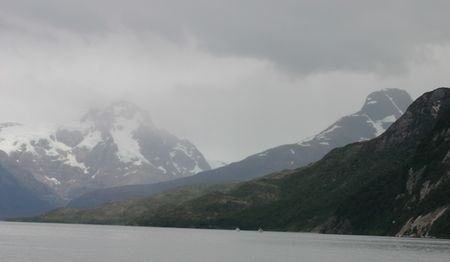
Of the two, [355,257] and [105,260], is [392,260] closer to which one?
[355,257]

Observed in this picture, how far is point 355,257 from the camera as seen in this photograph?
16462 cm

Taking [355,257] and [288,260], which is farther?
[355,257]

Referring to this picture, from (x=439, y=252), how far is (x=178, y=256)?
69509 millimetres

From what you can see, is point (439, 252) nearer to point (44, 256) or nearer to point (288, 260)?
point (288, 260)

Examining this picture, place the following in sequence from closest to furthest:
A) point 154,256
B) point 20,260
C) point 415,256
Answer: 1. point 20,260
2. point 154,256
3. point 415,256

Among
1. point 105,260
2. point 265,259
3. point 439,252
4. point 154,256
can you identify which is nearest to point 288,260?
point 265,259

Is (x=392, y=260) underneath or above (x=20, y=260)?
underneath

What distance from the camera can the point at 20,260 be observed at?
134500mm

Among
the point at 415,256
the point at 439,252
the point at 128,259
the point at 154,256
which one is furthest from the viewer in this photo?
the point at 439,252

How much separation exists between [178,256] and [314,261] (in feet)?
99.6

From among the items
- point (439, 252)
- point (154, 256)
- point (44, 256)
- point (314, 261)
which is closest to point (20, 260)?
point (44, 256)

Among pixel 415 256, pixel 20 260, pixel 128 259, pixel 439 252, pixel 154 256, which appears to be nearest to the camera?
pixel 20 260

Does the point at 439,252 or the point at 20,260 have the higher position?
the point at 20,260

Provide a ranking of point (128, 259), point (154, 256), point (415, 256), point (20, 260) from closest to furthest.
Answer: point (20, 260) < point (128, 259) < point (154, 256) < point (415, 256)
